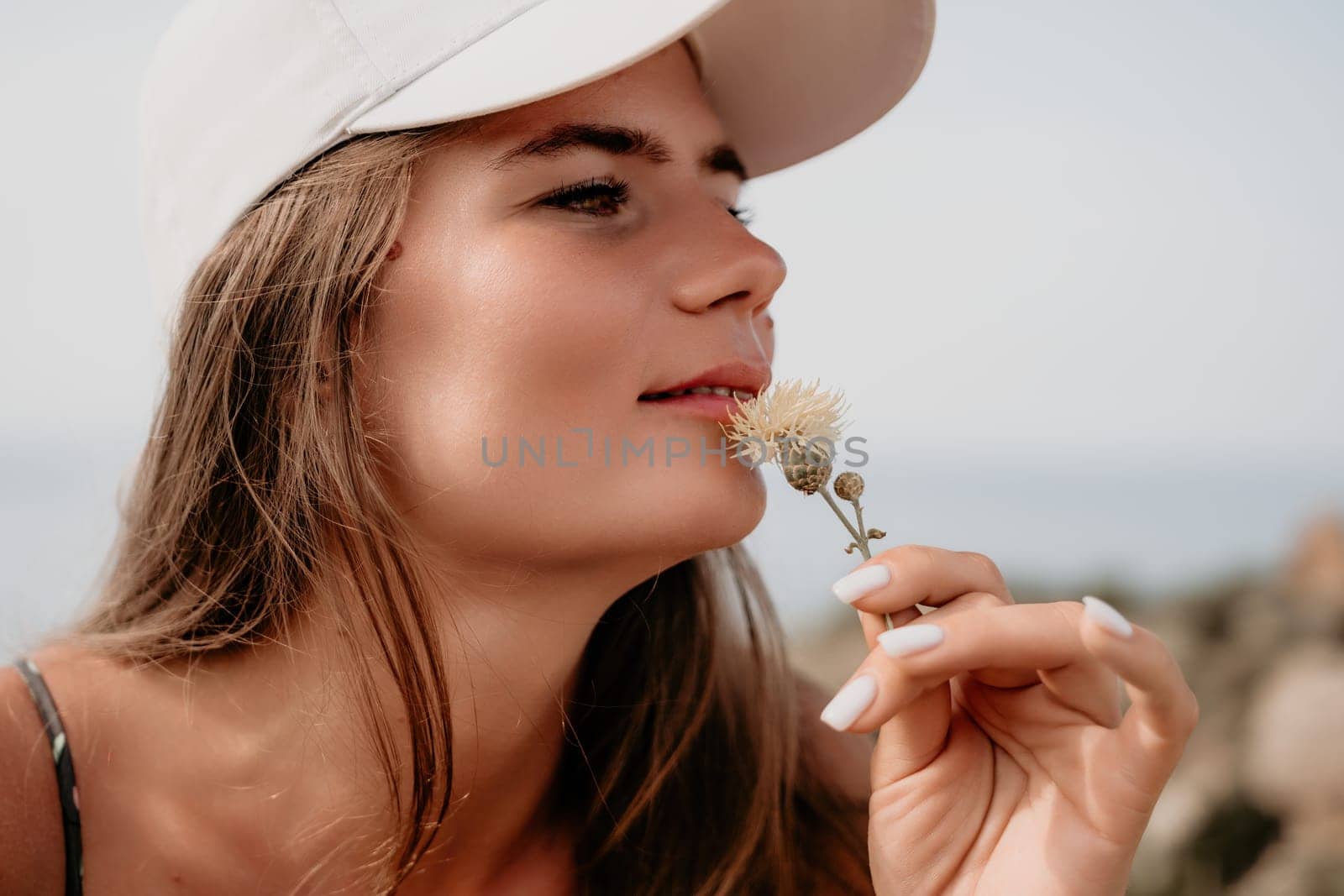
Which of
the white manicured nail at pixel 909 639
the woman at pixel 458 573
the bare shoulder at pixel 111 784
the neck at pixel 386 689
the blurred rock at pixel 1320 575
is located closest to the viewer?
the white manicured nail at pixel 909 639

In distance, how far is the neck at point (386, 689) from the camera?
2303mm

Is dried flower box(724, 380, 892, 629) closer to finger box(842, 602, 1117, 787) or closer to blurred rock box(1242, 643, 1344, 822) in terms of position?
finger box(842, 602, 1117, 787)

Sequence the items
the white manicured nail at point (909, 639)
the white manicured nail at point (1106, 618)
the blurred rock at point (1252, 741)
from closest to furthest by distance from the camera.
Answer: the white manicured nail at point (1106, 618) → the white manicured nail at point (909, 639) → the blurred rock at point (1252, 741)

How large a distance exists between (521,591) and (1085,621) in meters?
1.11

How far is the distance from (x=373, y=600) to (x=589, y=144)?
984 mm

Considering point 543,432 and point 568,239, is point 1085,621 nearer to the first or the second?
point 543,432


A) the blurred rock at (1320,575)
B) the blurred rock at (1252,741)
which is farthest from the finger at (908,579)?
the blurred rock at (1320,575)

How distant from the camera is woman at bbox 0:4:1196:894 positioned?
1.95 m

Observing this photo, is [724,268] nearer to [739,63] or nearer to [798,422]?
[798,422]

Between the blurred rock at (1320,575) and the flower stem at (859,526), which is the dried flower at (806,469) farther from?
the blurred rock at (1320,575)

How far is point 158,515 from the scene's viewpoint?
8.29 feet

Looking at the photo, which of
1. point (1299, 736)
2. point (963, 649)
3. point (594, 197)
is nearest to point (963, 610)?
point (963, 649)

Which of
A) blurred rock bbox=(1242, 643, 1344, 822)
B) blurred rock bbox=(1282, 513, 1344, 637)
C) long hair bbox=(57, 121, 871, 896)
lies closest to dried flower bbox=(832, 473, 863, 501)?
long hair bbox=(57, 121, 871, 896)

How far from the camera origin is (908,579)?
1.77 m
